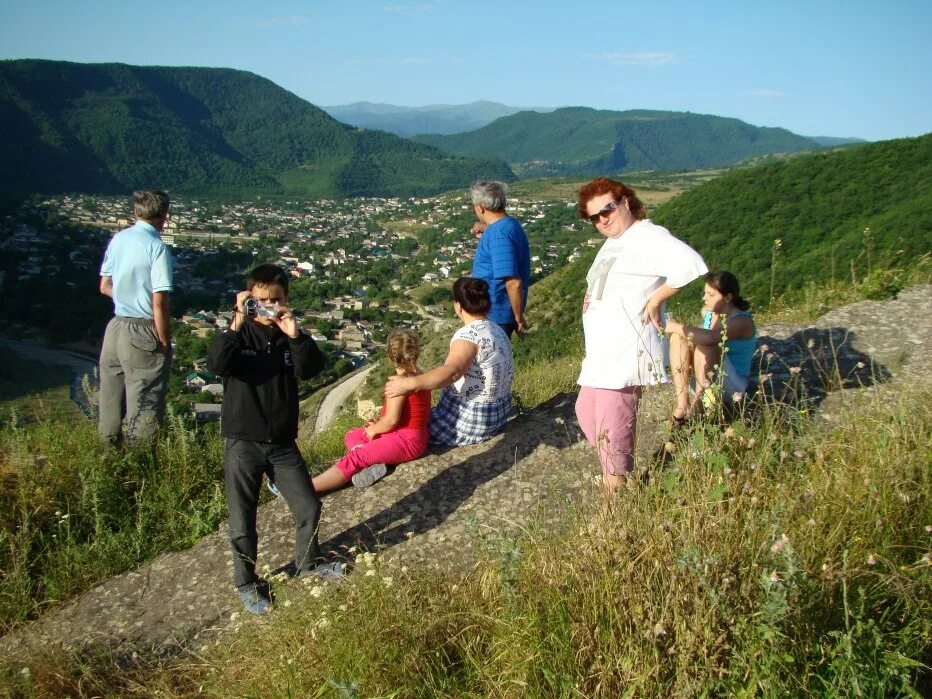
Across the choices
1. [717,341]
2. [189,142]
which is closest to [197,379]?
[717,341]

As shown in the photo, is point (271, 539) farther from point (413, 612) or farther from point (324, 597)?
point (413, 612)

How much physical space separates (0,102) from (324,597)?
119 metres

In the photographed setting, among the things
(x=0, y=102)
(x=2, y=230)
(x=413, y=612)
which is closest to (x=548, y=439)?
(x=413, y=612)

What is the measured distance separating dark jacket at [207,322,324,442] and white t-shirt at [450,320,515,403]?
1.13 meters

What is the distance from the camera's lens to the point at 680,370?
346 cm

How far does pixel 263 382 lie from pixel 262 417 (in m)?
→ 0.17

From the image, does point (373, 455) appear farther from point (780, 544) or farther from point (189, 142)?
point (189, 142)

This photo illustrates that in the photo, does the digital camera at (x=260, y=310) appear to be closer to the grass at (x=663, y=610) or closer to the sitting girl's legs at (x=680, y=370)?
the grass at (x=663, y=610)

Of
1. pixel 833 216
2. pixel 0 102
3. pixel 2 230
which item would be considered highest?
pixel 0 102

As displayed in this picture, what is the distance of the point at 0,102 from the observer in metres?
93.8

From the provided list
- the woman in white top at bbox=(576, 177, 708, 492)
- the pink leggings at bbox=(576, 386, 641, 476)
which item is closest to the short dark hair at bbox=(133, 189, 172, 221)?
the woman in white top at bbox=(576, 177, 708, 492)

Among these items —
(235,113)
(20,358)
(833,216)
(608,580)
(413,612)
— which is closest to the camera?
(608,580)

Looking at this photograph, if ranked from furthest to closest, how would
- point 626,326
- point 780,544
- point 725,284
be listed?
point 725,284 < point 626,326 < point 780,544

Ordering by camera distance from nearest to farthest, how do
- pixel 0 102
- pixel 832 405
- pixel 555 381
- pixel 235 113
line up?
pixel 832 405
pixel 555 381
pixel 0 102
pixel 235 113
